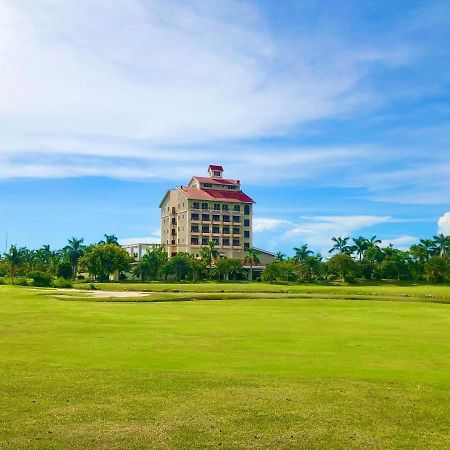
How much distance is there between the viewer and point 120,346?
28.7m

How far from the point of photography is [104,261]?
505 ft

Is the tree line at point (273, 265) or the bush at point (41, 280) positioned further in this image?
the tree line at point (273, 265)

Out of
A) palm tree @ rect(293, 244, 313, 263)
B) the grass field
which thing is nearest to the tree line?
palm tree @ rect(293, 244, 313, 263)

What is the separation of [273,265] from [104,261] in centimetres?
4612

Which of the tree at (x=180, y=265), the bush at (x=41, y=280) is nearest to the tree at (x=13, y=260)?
the bush at (x=41, y=280)

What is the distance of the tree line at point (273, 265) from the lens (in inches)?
6078

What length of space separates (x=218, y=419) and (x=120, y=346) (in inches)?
538

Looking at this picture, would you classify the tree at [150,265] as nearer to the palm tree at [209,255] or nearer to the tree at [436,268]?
the palm tree at [209,255]

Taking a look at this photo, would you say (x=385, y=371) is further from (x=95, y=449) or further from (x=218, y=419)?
(x=95, y=449)

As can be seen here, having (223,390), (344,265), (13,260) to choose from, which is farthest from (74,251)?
(223,390)

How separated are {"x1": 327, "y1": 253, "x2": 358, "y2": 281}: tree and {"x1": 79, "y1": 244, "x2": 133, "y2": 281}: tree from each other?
57257 millimetres

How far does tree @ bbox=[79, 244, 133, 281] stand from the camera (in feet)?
505

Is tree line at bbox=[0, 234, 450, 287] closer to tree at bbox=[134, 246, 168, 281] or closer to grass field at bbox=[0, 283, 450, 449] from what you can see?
tree at bbox=[134, 246, 168, 281]

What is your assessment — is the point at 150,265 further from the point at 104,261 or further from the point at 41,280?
the point at 41,280
